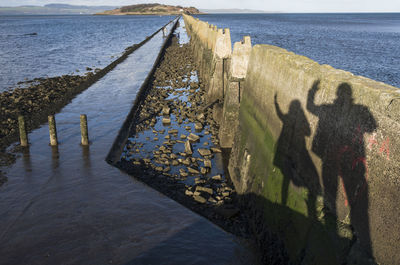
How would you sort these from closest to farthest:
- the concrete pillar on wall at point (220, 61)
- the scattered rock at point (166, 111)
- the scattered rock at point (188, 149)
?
the scattered rock at point (188, 149)
the concrete pillar on wall at point (220, 61)
the scattered rock at point (166, 111)

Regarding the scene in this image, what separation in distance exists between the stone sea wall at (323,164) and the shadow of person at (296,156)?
0.05 ft

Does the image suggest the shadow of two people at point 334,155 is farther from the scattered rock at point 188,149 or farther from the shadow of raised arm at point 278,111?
the scattered rock at point 188,149

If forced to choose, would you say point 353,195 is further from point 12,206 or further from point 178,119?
point 178,119

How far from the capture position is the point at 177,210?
7.78 m

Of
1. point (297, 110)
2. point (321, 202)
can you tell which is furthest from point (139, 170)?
point (321, 202)

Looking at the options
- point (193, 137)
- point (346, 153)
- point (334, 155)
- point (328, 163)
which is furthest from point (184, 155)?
point (346, 153)

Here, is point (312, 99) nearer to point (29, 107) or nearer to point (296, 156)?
point (296, 156)

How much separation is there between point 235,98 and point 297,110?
5533 mm

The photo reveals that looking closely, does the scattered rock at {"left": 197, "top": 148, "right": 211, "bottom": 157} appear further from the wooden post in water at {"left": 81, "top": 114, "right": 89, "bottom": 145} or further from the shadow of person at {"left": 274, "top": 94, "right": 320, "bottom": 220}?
the shadow of person at {"left": 274, "top": 94, "right": 320, "bottom": 220}

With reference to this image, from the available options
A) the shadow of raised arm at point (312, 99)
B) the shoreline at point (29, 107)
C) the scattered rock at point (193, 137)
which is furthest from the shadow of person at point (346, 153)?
the shoreline at point (29, 107)

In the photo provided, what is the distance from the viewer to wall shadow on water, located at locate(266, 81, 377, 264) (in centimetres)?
397

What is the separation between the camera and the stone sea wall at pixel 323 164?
12.0 ft

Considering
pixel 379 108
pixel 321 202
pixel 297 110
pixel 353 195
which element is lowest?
pixel 321 202

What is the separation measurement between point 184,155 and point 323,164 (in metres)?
6.79
